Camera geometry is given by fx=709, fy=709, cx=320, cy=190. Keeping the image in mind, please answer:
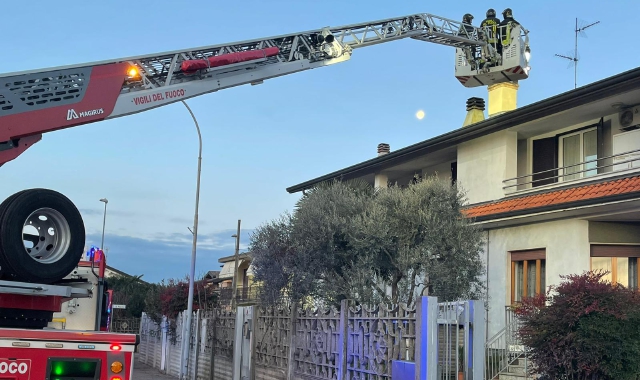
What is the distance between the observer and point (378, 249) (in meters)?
16.8

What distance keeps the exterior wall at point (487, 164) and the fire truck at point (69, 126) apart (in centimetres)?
686

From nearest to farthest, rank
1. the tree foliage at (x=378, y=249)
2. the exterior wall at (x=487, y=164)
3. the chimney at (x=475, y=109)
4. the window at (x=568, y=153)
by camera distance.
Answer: the tree foliage at (x=378, y=249), the window at (x=568, y=153), the exterior wall at (x=487, y=164), the chimney at (x=475, y=109)

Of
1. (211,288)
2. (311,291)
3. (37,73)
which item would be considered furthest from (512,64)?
(37,73)

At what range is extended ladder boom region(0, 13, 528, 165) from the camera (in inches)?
379

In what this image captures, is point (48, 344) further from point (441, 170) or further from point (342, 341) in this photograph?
point (441, 170)

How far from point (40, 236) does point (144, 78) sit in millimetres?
4541

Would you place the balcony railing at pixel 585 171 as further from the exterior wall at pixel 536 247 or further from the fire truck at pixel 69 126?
the fire truck at pixel 69 126

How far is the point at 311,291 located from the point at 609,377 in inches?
325

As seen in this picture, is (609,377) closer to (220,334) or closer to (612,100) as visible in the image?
(612,100)

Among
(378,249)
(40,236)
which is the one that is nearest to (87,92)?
(40,236)

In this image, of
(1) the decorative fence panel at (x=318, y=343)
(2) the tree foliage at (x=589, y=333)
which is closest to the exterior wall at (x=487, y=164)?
(1) the decorative fence panel at (x=318, y=343)

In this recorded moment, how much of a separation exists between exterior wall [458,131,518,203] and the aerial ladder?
5.20m

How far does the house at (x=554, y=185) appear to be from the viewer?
56.1ft

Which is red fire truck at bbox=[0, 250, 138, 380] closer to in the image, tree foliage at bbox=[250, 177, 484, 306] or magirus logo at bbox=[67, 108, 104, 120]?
magirus logo at bbox=[67, 108, 104, 120]
